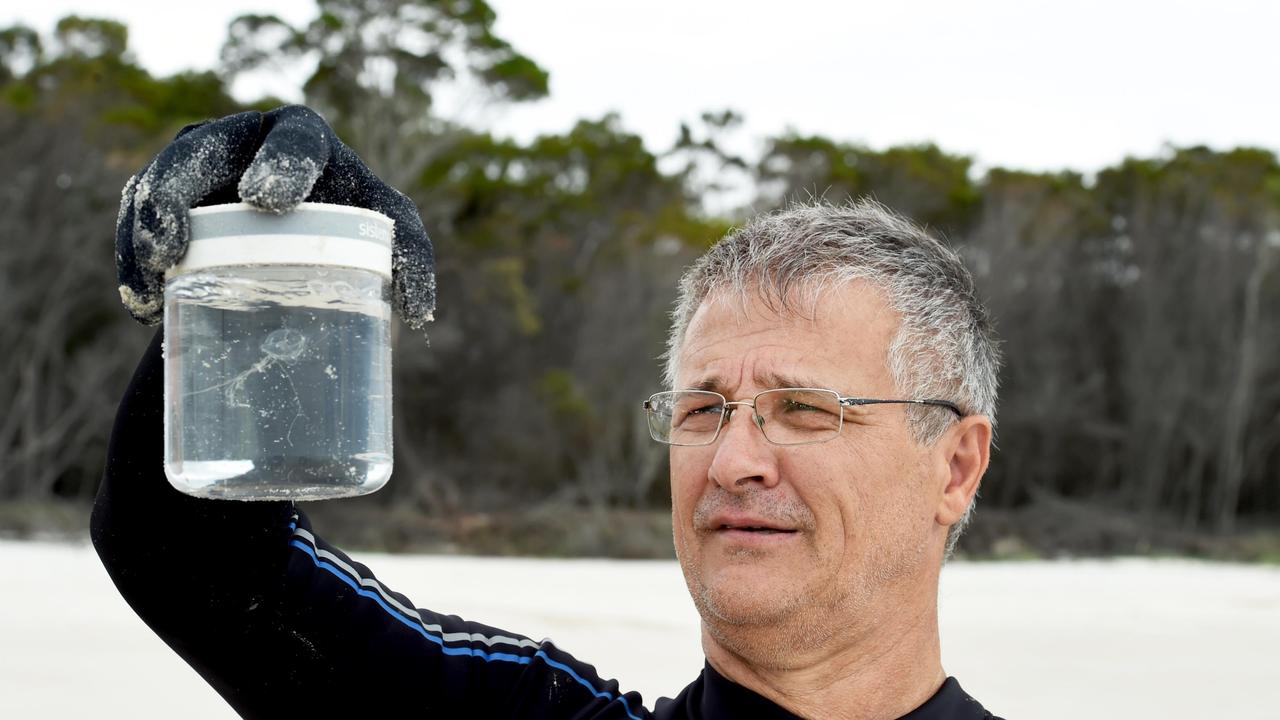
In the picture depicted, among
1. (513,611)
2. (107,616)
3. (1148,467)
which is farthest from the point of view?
(1148,467)

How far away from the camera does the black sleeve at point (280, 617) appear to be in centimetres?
175

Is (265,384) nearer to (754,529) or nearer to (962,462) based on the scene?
(754,529)

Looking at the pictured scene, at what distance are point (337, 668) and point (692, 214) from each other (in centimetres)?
2270

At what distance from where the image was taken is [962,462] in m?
2.05

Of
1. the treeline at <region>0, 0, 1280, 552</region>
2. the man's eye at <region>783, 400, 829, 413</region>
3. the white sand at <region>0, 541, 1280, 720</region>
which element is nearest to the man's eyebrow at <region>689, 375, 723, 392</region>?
the man's eye at <region>783, 400, 829, 413</region>

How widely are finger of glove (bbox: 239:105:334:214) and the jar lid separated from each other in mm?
19

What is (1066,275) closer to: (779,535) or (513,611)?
(513,611)

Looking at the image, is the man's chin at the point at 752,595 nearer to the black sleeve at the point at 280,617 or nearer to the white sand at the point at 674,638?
the black sleeve at the point at 280,617

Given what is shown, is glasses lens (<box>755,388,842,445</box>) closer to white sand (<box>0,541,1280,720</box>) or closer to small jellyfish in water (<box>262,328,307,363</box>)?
small jellyfish in water (<box>262,328,307,363</box>)

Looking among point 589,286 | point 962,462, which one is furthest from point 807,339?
point 589,286

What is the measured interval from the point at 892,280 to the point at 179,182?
1042mm

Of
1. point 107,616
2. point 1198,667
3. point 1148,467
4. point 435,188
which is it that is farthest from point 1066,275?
point 107,616

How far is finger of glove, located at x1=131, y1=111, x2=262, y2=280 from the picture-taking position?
146 cm

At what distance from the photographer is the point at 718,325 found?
2.01 meters
